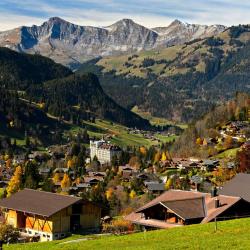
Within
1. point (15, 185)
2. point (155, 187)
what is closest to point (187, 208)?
point (155, 187)

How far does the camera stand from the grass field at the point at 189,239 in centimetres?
3706

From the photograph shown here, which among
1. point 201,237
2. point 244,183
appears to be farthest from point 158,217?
point 201,237

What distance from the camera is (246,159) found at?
12250 cm

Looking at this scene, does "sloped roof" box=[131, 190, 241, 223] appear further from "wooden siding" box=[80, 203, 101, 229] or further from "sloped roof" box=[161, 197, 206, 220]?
"wooden siding" box=[80, 203, 101, 229]

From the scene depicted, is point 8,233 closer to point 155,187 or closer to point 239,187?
point 239,187

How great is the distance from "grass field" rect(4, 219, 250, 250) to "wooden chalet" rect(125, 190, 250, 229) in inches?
292

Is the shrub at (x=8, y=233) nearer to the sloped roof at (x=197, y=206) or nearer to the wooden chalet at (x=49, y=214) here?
the wooden chalet at (x=49, y=214)

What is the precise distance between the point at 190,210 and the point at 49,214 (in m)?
19.8

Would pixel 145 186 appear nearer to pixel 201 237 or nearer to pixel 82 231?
pixel 82 231

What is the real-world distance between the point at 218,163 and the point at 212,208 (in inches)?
4260

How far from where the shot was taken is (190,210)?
57594 mm

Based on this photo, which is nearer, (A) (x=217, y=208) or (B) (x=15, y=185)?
(A) (x=217, y=208)

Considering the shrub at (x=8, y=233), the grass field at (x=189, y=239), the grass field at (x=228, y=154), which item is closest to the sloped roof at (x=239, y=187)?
the grass field at (x=189, y=239)

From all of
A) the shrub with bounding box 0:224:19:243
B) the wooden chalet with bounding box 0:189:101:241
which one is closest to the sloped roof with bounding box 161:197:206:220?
the wooden chalet with bounding box 0:189:101:241
